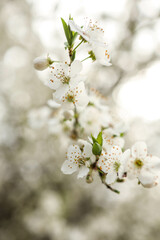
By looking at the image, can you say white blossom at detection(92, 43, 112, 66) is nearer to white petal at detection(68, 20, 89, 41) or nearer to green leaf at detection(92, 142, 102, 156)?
white petal at detection(68, 20, 89, 41)

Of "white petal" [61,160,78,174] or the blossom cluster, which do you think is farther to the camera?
"white petal" [61,160,78,174]

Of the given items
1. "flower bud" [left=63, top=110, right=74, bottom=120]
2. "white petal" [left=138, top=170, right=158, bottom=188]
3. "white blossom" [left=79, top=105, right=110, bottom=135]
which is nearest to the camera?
"white petal" [left=138, top=170, right=158, bottom=188]

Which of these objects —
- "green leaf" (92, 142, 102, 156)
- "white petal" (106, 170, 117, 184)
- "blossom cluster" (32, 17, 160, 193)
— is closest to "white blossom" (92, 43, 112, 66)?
"blossom cluster" (32, 17, 160, 193)

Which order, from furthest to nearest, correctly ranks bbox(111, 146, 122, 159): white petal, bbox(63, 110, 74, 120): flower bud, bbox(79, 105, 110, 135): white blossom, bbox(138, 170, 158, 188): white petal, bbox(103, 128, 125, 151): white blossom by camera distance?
1. bbox(79, 105, 110, 135): white blossom
2. bbox(63, 110, 74, 120): flower bud
3. bbox(103, 128, 125, 151): white blossom
4. bbox(111, 146, 122, 159): white petal
5. bbox(138, 170, 158, 188): white petal

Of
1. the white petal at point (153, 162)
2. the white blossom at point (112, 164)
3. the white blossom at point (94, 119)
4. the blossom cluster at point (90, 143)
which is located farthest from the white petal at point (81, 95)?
the white blossom at point (94, 119)

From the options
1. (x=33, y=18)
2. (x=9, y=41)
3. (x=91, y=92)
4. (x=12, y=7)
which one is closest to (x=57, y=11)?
(x=33, y=18)

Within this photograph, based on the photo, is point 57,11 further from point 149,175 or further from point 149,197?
point 149,197
